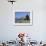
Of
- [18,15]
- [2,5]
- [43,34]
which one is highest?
[2,5]

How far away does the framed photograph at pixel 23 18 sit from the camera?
530 cm

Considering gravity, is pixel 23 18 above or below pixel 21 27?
above

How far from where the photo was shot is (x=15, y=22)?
17.4 ft

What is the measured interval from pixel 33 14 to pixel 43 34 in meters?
0.89

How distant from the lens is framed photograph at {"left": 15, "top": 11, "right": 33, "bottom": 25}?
5301 mm

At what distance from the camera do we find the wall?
531 centimetres

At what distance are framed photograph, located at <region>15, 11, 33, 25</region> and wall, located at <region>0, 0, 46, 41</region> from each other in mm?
158

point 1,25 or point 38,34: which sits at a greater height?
point 1,25

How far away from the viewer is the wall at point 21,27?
5309mm

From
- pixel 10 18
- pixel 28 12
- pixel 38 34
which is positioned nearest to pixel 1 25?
pixel 10 18

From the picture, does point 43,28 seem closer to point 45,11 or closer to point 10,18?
point 45,11

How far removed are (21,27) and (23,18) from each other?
37 centimetres

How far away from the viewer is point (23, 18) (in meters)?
5.34

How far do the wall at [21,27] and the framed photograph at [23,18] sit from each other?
6.2 inches
